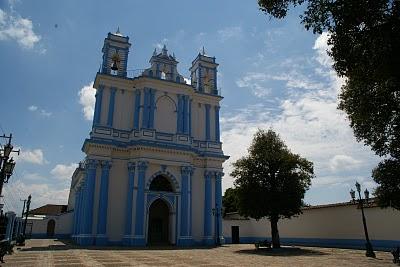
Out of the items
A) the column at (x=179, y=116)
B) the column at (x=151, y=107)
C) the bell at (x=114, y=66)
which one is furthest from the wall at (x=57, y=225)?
the bell at (x=114, y=66)

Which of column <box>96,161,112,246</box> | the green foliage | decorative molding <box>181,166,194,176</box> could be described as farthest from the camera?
decorative molding <box>181,166,194,176</box>

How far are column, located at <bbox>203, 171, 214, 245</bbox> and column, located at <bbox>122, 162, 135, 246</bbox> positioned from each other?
6.96 metres

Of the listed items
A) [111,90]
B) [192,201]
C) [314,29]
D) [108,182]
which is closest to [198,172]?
[192,201]

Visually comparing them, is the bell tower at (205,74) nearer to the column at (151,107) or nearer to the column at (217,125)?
the column at (217,125)

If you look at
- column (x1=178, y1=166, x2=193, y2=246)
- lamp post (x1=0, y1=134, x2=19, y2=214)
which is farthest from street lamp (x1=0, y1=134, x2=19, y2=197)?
column (x1=178, y1=166, x2=193, y2=246)

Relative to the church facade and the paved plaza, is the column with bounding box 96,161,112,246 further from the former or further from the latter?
the paved plaza

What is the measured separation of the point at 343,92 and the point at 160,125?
62.8 ft

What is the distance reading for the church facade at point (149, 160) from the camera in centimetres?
2847

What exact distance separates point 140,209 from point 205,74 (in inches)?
635

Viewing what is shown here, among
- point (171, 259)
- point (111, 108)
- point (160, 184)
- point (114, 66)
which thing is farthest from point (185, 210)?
point (114, 66)

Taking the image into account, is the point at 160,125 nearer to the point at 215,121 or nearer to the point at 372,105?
the point at 215,121

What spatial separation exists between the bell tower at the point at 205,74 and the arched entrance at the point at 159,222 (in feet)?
41.1

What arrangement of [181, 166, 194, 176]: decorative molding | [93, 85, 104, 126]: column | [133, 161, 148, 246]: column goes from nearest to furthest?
[133, 161, 148, 246]: column → [93, 85, 104, 126]: column → [181, 166, 194, 176]: decorative molding

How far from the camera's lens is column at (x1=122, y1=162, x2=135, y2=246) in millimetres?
27725
